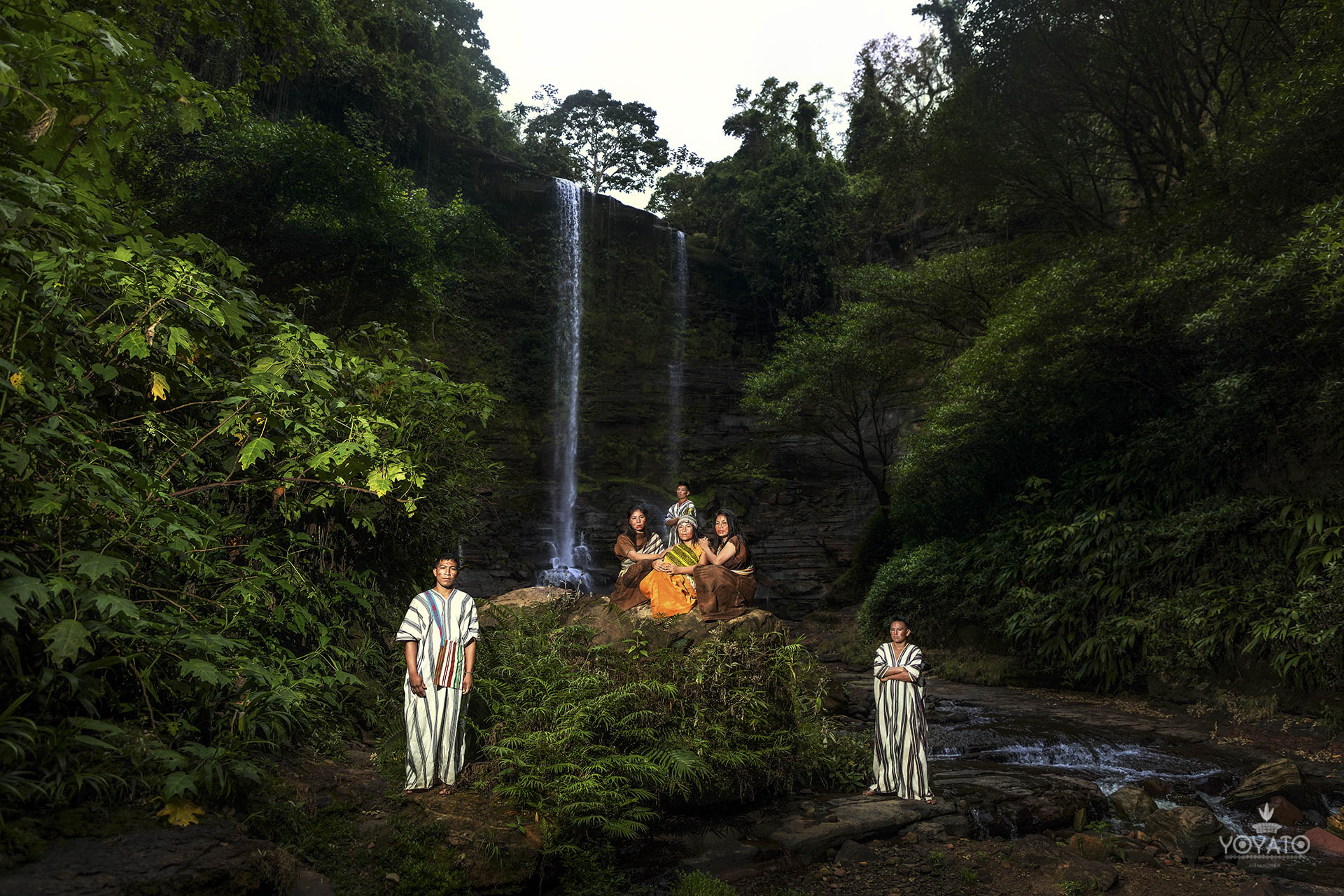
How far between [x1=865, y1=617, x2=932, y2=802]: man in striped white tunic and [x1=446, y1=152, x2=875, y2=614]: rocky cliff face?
49.1 feet

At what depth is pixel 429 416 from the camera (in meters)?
7.18

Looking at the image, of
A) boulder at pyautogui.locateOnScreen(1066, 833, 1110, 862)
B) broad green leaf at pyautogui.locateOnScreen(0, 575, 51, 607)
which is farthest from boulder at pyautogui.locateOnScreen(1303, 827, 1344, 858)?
broad green leaf at pyautogui.locateOnScreen(0, 575, 51, 607)

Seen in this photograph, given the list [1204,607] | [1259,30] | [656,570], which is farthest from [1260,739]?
[1259,30]

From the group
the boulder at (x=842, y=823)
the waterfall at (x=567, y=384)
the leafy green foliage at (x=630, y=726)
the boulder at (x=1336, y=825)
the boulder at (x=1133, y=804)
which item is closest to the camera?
the leafy green foliage at (x=630, y=726)

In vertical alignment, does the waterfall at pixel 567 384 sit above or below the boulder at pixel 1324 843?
above

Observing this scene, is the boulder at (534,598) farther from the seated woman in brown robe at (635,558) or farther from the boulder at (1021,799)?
the boulder at (1021,799)

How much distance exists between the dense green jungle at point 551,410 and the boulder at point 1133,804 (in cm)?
250

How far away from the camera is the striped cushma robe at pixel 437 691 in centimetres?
505

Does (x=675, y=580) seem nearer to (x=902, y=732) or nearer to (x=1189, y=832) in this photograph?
(x=902, y=732)

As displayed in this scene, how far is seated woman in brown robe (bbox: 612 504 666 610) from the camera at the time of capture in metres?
7.64

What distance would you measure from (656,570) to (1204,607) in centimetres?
803

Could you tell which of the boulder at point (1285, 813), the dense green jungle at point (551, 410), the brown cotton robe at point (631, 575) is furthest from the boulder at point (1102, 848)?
the brown cotton robe at point (631, 575)

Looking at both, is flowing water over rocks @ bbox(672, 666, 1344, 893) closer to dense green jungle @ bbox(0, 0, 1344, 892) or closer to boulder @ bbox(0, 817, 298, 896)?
dense green jungle @ bbox(0, 0, 1344, 892)

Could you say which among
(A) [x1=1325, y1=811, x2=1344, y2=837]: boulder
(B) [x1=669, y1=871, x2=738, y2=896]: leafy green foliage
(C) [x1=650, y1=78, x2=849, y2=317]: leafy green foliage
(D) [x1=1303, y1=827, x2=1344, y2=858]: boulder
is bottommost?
(D) [x1=1303, y1=827, x2=1344, y2=858]: boulder
